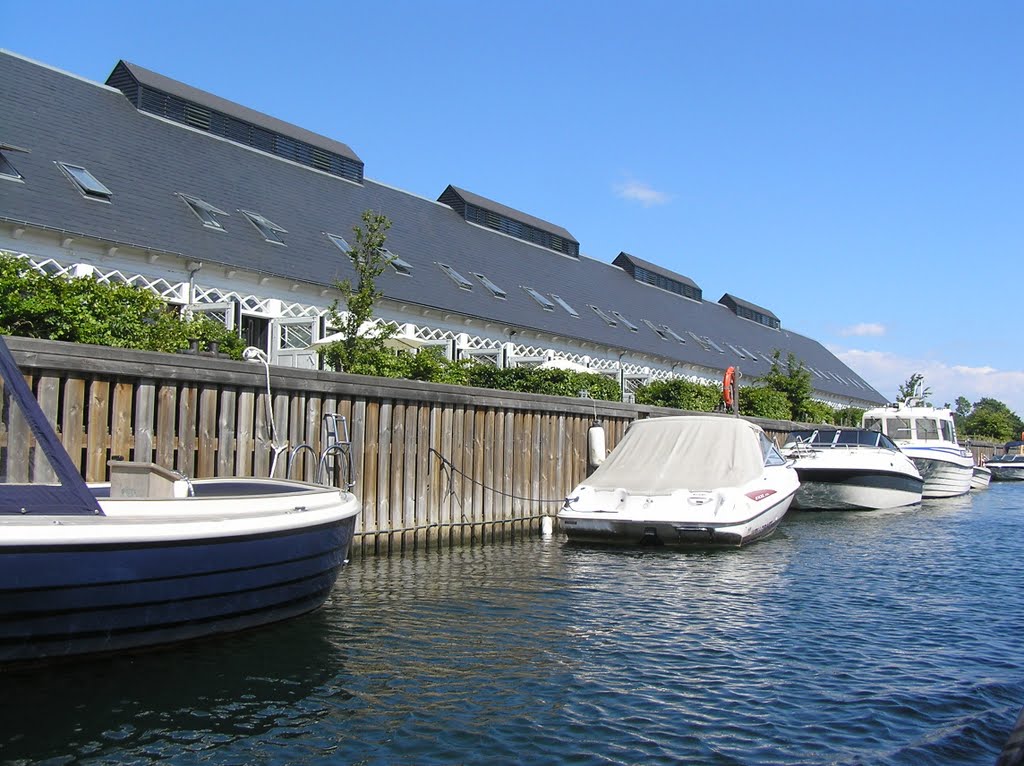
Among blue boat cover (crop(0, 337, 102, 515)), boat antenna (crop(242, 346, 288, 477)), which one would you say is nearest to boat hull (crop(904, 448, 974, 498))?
boat antenna (crop(242, 346, 288, 477))

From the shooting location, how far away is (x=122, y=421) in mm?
8688

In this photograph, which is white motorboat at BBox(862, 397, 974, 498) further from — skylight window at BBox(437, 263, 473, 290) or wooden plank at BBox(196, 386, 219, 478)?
wooden plank at BBox(196, 386, 219, 478)

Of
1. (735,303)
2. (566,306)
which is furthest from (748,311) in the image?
(566,306)

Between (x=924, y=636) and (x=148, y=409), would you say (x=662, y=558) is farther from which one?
(x=148, y=409)

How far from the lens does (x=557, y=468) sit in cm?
1568

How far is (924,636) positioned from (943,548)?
22.3 ft

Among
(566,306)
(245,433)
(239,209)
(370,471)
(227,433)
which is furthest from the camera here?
(566,306)

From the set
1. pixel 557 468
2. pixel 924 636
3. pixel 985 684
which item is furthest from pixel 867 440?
pixel 985 684

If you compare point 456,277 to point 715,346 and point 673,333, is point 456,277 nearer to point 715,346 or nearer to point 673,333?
point 673,333

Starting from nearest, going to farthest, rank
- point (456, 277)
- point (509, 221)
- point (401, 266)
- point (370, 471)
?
point (370, 471) → point (401, 266) → point (456, 277) → point (509, 221)

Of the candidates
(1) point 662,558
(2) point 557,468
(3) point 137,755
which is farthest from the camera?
(2) point 557,468

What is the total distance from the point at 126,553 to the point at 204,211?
59.9ft

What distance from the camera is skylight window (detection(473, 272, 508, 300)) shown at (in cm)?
3109

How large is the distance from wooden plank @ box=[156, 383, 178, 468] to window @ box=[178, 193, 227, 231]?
46.0ft
